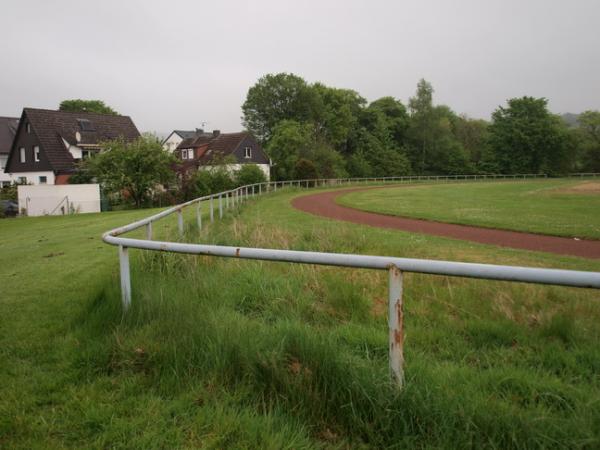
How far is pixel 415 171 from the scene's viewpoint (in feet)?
282

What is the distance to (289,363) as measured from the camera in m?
3.41

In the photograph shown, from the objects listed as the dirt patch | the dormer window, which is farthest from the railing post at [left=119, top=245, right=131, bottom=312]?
the dormer window

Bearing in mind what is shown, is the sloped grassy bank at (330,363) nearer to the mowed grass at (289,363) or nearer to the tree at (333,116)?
the mowed grass at (289,363)

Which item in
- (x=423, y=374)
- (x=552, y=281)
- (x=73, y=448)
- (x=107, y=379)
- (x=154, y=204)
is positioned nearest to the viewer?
(x=552, y=281)

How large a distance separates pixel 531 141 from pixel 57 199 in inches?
3000

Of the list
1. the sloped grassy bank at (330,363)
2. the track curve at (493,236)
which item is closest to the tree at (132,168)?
the track curve at (493,236)

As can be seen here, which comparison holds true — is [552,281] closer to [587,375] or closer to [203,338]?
[587,375]

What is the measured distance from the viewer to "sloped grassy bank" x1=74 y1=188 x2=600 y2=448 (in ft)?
9.30

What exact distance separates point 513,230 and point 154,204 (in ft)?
93.4

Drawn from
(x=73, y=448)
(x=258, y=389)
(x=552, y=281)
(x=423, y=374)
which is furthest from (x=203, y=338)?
(x=552, y=281)

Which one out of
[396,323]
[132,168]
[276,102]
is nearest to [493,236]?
[396,323]

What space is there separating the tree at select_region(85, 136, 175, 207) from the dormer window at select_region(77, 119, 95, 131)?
14.8 m

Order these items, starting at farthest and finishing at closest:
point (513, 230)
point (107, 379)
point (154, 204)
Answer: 1. point (154, 204)
2. point (513, 230)
3. point (107, 379)

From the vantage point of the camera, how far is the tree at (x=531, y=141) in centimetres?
8075
